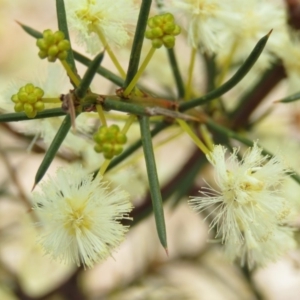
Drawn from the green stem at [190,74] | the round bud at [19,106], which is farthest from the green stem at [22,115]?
the green stem at [190,74]

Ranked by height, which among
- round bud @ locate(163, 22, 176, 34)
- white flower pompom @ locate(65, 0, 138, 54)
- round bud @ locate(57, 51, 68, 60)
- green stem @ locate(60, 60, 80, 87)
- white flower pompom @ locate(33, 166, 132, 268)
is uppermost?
round bud @ locate(163, 22, 176, 34)

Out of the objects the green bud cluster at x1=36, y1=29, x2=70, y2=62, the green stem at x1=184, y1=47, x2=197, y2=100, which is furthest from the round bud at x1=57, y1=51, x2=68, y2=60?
the green stem at x1=184, y1=47, x2=197, y2=100

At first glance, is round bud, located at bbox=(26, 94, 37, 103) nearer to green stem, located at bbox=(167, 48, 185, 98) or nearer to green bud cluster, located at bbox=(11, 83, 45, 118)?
green bud cluster, located at bbox=(11, 83, 45, 118)

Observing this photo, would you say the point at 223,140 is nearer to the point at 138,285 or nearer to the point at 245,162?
the point at 245,162

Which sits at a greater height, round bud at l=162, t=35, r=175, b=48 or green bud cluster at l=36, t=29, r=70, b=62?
round bud at l=162, t=35, r=175, b=48

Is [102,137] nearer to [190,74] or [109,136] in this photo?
[109,136]

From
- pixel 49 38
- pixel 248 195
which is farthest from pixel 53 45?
pixel 248 195

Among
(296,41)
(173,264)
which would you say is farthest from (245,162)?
(173,264)

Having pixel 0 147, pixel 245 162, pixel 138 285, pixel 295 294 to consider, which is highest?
pixel 245 162
